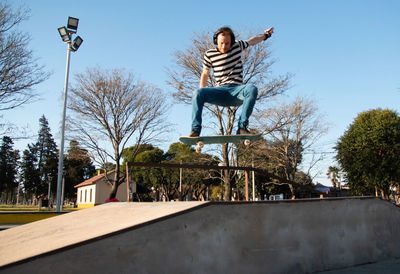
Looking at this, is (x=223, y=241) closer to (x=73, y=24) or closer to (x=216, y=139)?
(x=216, y=139)

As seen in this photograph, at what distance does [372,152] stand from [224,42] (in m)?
25.2

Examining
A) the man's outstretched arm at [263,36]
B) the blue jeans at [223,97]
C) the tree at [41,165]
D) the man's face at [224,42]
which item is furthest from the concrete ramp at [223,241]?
the tree at [41,165]

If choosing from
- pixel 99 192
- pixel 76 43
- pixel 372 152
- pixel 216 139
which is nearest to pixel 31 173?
pixel 99 192

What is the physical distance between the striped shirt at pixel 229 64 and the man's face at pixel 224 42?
0.07m

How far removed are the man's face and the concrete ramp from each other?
2.61 meters

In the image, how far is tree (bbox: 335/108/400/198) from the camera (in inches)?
976

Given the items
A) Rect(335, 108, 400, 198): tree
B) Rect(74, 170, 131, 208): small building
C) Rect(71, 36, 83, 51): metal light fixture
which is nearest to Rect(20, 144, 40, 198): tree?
Rect(74, 170, 131, 208): small building

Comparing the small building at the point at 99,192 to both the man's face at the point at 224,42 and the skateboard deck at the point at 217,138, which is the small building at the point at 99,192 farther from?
the man's face at the point at 224,42

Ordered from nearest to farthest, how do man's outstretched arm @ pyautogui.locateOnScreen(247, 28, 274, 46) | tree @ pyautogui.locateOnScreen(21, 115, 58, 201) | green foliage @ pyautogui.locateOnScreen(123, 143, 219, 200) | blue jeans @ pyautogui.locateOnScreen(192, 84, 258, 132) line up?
blue jeans @ pyautogui.locateOnScreen(192, 84, 258, 132)
man's outstretched arm @ pyautogui.locateOnScreen(247, 28, 274, 46)
green foliage @ pyautogui.locateOnScreen(123, 143, 219, 200)
tree @ pyautogui.locateOnScreen(21, 115, 58, 201)

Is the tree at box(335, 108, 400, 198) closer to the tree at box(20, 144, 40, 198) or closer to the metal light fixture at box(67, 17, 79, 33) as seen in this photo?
the metal light fixture at box(67, 17, 79, 33)

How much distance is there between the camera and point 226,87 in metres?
4.93

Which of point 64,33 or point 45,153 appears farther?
point 45,153

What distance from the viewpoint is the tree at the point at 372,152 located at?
2480cm

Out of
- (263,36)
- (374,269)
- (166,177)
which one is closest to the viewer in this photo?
(374,269)
